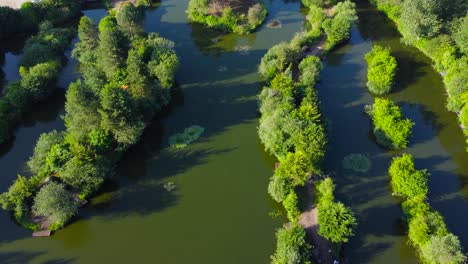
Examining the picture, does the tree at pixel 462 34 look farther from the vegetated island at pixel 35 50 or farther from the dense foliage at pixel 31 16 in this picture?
the dense foliage at pixel 31 16

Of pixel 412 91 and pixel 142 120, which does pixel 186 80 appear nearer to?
pixel 142 120

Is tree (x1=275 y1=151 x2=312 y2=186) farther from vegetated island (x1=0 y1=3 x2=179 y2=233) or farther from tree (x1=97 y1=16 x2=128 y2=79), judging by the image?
tree (x1=97 y1=16 x2=128 y2=79)

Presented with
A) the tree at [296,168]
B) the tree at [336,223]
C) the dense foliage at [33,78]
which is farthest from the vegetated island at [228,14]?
the tree at [336,223]

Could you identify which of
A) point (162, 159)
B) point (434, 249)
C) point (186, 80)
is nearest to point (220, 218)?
point (162, 159)

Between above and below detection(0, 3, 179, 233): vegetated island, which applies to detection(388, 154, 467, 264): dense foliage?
below

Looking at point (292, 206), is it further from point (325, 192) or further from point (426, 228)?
point (426, 228)

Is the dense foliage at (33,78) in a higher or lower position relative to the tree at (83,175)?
higher

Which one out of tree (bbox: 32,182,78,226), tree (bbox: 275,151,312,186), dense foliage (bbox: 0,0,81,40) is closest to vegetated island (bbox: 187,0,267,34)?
dense foliage (bbox: 0,0,81,40)
